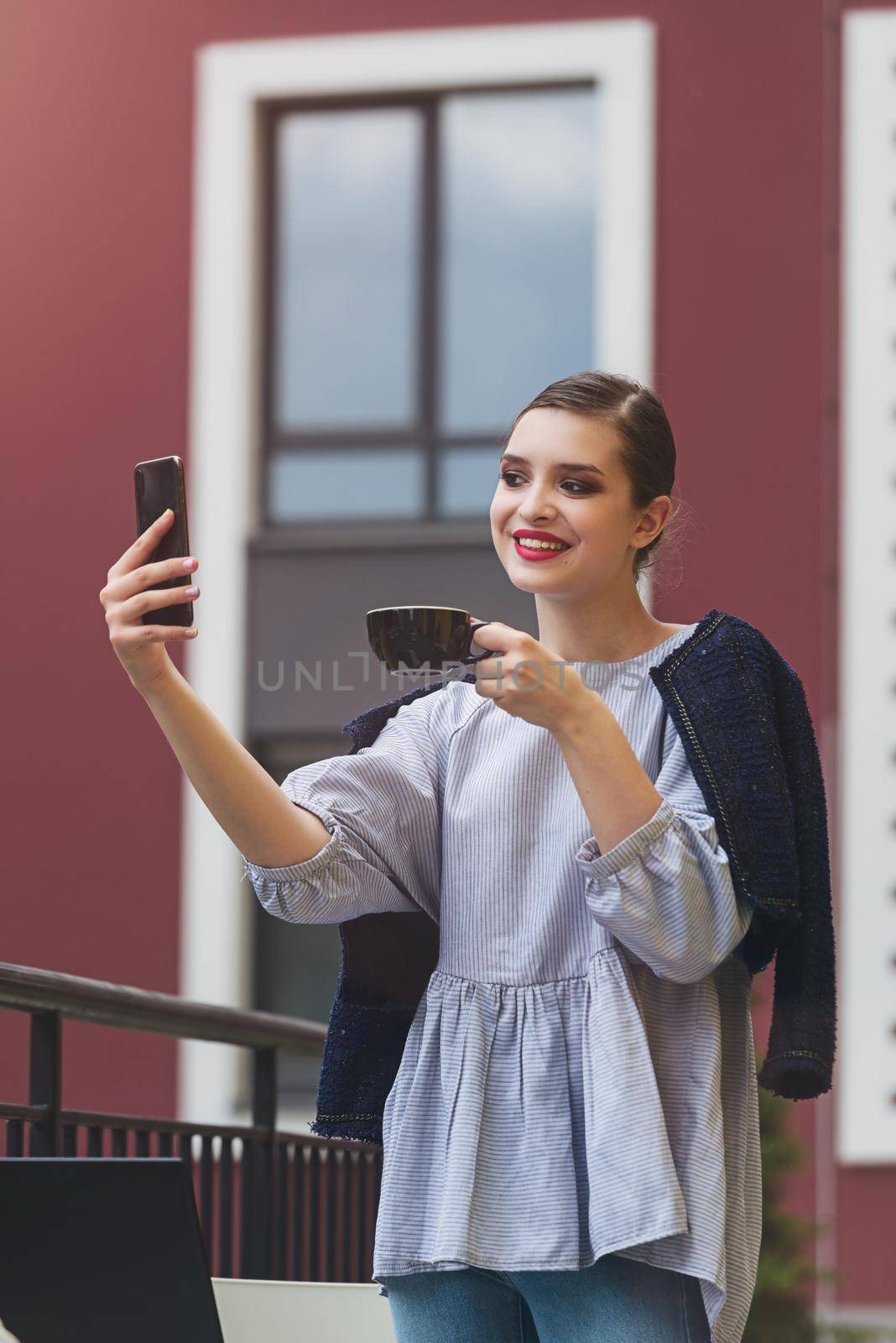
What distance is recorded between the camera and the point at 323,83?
22.4 feet

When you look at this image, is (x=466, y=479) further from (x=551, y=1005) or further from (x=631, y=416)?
(x=551, y=1005)

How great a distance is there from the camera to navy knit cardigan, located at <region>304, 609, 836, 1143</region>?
1.25m

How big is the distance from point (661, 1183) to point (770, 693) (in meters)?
0.38

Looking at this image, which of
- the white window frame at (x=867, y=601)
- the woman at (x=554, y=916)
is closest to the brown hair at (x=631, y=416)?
Result: the woman at (x=554, y=916)

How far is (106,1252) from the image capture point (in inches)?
50.8

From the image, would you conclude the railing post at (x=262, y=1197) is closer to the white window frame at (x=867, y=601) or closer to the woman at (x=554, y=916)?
the woman at (x=554, y=916)

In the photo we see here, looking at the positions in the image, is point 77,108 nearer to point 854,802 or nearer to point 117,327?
point 117,327

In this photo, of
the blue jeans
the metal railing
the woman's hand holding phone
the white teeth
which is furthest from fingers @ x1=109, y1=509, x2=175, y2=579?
the metal railing

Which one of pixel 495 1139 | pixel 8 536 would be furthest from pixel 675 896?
pixel 8 536

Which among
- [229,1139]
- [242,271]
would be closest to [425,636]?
[229,1139]

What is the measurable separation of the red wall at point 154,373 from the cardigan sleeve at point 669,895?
496 centimetres

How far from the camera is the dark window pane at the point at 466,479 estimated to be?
6906 millimetres

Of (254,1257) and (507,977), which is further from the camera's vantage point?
(254,1257)

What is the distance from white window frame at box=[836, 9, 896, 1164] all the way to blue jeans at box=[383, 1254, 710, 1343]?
5048mm
